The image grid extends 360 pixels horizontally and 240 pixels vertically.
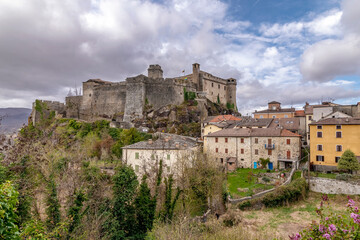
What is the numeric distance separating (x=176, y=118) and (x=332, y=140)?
29.7 m

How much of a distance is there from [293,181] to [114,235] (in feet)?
64.6

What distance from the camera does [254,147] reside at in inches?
1233

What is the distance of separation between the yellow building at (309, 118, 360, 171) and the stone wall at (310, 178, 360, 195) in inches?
157

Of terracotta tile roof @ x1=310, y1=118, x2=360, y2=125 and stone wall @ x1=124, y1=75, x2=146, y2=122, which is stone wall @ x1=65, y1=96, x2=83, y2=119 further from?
terracotta tile roof @ x1=310, y1=118, x2=360, y2=125

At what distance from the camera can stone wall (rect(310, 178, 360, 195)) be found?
2172 cm

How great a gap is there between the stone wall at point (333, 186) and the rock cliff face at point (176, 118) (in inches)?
972

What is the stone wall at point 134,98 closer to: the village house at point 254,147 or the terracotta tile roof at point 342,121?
→ the village house at point 254,147

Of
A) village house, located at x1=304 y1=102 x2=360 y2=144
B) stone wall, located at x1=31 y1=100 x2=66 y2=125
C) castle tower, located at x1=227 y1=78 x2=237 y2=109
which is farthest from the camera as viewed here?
castle tower, located at x1=227 y1=78 x2=237 y2=109

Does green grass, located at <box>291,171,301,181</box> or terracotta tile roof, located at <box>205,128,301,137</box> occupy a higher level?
terracotta tile roof, located at <box>205,128,301,137</box>

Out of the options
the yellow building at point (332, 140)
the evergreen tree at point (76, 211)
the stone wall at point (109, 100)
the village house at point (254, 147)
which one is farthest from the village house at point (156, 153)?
the stone wall at point (109, 100)

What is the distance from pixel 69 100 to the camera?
59.3m

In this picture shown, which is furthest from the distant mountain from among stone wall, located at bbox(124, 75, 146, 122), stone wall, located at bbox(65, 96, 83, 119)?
stone wall, located at bbox(124, 75, 146, 122)

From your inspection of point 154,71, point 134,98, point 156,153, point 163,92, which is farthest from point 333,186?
point 154,71

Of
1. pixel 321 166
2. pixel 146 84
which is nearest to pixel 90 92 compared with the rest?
pixel 146 84
